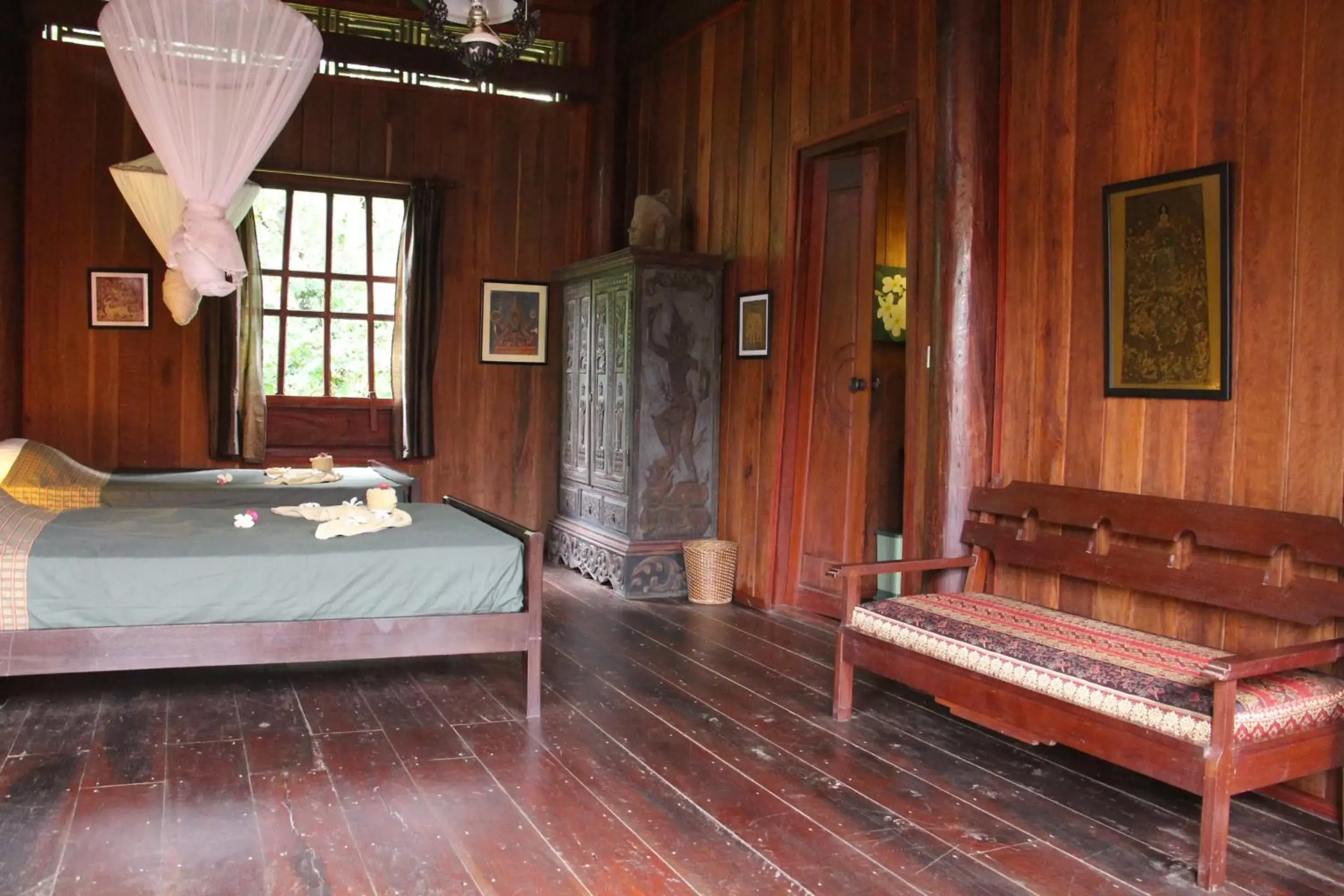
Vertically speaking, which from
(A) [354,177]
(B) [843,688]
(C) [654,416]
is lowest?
(B) [843,688]

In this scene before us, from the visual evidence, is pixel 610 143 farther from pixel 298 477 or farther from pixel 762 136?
pixel 298 477

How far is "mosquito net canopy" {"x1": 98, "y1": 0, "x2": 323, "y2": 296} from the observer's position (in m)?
4.17

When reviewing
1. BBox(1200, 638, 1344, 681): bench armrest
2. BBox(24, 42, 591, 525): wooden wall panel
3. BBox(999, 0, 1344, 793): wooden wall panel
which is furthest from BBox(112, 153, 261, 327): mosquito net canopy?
BBox(1200, 638, 1344, 681): bench armrest

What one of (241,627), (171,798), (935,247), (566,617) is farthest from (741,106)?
(171,798)

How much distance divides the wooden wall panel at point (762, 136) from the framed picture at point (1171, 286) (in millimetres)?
1025

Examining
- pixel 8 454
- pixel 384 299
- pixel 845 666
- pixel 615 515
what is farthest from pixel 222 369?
pixel 845 666

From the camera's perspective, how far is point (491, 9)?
14.2 feet

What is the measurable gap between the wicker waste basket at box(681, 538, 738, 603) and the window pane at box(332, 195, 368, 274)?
3.01 m

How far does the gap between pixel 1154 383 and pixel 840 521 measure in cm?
229

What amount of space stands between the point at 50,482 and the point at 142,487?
501mm

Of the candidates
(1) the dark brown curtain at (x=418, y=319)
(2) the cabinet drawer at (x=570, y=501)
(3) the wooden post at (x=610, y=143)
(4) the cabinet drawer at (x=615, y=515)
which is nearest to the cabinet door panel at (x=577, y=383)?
(2) the cabinet drawer at (x=570, y=501)

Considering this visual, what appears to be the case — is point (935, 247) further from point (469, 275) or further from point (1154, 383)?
point (469, 275)

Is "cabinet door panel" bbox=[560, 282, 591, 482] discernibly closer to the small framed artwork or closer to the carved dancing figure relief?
the carved dancing figure relief

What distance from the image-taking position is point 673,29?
22.1 feet
